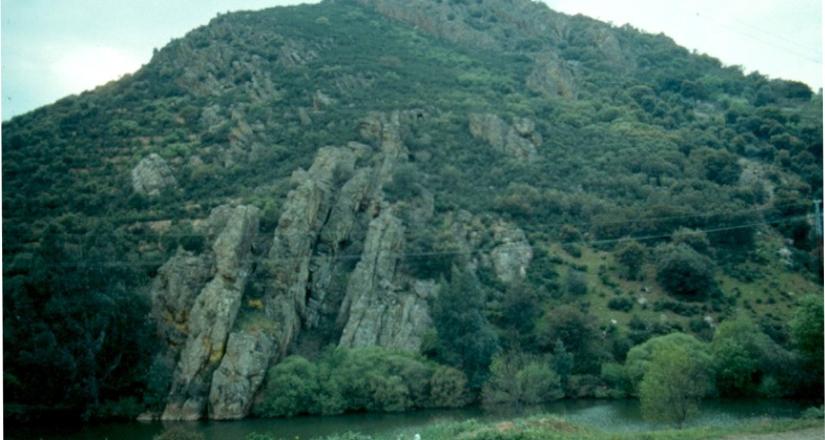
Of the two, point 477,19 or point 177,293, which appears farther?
point 477,19

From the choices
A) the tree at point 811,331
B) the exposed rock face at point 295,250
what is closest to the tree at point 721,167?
the tree at point 811,331

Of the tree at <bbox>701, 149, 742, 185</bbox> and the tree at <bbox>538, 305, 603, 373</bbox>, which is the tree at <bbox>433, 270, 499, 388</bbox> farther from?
the tree at <bbox>701, 149, 742, 185</bbox>

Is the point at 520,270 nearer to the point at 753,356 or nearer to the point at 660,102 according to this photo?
the point at 753,356

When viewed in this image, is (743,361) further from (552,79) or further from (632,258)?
(552,79)

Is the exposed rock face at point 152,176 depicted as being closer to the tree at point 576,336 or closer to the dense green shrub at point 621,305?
the tree at point 576,336

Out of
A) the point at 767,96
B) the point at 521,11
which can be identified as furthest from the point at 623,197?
the point at 521,11

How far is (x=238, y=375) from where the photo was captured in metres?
45.7

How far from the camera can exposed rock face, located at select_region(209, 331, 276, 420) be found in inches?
1763

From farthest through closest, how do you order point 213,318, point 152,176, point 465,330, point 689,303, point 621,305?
point 152,176, point 689,303, point 621,305, point 465,330, point 213,318

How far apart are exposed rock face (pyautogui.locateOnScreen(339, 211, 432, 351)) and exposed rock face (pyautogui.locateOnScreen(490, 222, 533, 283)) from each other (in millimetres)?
7851

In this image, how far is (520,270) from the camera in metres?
61.2

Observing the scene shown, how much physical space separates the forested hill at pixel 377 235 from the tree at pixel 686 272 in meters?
0.25

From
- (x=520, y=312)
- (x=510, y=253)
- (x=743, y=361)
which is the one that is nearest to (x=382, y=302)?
(x=520, y=312)

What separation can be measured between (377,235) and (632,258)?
22032mm
